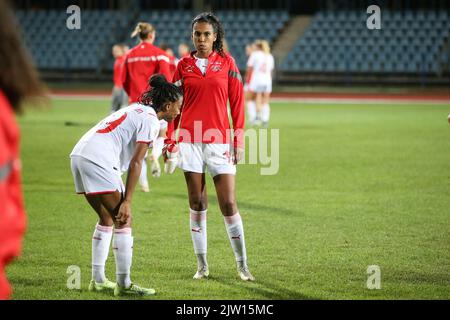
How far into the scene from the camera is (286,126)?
2136 cm

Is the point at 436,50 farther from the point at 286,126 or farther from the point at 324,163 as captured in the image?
the point at 324,163

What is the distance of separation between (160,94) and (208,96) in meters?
0.62

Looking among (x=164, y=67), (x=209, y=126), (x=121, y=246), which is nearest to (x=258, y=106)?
(x=164, y=67)

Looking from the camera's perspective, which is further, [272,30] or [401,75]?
[272,30]

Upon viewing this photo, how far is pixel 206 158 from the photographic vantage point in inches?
265

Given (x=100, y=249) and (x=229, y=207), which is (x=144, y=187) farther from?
(x=100, y=249)

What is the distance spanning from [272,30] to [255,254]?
A: 33.5 metres

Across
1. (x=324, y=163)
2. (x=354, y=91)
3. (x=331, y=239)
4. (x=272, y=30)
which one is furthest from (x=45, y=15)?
(x=331, y=239)

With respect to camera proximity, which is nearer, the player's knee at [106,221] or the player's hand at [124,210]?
the player's hand at [124,210]

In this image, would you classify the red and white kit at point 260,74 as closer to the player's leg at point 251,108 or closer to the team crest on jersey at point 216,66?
the player's leg at point 251,108

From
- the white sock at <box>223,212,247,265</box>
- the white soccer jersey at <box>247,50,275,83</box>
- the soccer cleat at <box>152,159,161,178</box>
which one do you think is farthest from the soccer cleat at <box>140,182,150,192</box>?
the white soccer jersey at <box>247,50,275,83</box>

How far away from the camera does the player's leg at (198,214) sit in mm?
6770

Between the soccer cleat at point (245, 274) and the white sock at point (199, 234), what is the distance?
1.07 feet

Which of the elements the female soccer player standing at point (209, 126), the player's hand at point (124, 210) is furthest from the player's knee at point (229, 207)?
the player's hand at point (124, 210)
